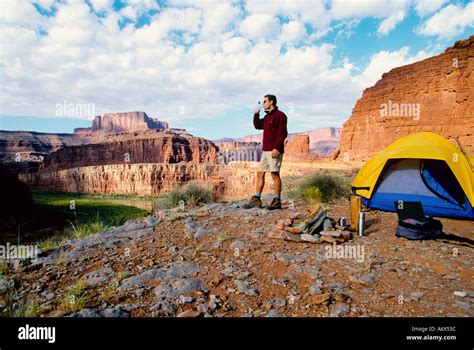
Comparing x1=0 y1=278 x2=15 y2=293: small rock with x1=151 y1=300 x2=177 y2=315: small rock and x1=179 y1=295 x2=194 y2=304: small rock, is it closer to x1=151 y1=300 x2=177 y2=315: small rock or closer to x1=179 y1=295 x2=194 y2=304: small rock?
x1=151 y1=300 x2=177 y2=315: small rock

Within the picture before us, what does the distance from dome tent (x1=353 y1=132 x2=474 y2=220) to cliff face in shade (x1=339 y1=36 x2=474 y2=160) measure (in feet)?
89.7

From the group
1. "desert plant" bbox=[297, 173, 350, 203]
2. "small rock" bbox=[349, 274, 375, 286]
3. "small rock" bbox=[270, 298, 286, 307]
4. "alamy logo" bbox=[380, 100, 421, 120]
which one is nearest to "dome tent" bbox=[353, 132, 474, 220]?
"desert plant" bbox=[297, 173, 350, 203]

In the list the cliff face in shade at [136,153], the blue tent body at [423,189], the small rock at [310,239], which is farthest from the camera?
the cliff face in shade at [136,153]

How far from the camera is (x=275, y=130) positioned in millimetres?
6496

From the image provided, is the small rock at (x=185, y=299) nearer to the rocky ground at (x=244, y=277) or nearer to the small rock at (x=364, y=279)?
the rocky ground at (x=244, y=277)

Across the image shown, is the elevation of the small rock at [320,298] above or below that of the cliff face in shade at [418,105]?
below

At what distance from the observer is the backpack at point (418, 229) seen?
4.79 meters

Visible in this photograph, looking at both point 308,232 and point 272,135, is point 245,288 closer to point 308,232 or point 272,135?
point 308,232

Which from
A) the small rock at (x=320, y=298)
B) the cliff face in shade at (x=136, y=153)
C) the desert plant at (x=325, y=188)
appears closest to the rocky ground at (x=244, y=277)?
the small rock at (x=320, y=298)

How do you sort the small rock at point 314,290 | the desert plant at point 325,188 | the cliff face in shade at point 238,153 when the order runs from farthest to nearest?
the cliff face in shade at point 238,153
the desert plant at point 325,188
the small rock at point 314,290
